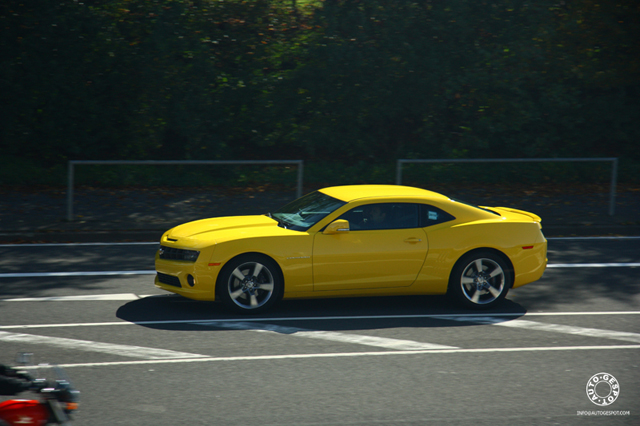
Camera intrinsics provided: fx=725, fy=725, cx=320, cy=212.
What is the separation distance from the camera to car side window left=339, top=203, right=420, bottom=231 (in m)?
8.31

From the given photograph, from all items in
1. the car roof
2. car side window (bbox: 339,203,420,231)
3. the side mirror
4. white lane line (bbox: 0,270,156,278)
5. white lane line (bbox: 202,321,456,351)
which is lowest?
Result: white lane line (bbox: 202,321,456,351)

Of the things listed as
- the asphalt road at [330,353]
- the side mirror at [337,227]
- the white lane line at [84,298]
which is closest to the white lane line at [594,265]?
the asphalt road at [330,353]

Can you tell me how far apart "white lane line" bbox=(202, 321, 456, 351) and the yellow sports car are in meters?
0.39

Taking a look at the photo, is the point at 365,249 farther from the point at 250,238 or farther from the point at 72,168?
the point at 72,168

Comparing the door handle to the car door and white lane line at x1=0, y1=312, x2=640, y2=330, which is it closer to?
the car door

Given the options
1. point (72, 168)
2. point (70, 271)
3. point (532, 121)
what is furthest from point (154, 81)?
point (532, 121)

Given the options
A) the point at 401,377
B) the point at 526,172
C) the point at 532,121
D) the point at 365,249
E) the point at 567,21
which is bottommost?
the point at 401,377

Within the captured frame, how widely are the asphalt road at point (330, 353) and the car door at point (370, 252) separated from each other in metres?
0.39

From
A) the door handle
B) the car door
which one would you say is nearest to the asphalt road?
the car door

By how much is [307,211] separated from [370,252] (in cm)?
106

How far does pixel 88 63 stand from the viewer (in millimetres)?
17703

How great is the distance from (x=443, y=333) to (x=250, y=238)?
231 centimetres

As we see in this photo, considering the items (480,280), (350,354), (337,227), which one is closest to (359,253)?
(337,227)

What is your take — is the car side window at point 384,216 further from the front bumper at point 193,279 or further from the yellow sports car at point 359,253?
the front bumper at point 193,279
